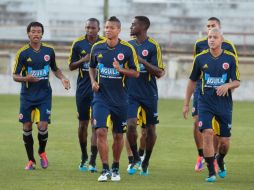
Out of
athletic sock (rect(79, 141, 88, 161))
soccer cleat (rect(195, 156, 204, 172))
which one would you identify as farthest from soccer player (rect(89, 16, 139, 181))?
soccer cleat (rect(195, 156, 204, 172))

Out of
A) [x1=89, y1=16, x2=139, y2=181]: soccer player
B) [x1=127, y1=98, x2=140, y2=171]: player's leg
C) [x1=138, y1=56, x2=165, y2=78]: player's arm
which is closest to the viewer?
[x1=89, y1=16, x2=139, y2=181]: soccer player

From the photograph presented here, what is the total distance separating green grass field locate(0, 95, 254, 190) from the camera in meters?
12.7

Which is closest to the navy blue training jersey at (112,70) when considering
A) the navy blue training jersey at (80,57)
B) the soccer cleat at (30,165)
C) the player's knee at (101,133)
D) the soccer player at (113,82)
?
the soccer player at (113,82)

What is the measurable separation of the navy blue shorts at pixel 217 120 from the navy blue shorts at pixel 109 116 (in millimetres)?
1074

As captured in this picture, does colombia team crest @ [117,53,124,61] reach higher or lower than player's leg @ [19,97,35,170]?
higher

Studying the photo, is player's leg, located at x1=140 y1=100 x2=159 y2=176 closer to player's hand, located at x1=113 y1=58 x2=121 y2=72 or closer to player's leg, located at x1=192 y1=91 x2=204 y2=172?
player's leg, located at x1=192 y1=91 x2=204 y2=172

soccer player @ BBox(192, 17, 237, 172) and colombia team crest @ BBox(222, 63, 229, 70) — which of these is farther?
soccer player @ BBox(192, 17, 237, 172)

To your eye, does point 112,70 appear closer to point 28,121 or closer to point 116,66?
point 116,66

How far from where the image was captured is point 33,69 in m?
14.7

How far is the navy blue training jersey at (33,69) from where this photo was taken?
14.7 m

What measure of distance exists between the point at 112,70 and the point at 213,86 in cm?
142

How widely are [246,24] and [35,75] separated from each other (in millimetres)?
31637

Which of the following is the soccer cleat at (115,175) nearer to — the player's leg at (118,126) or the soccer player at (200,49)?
the player's leg at (118,126)

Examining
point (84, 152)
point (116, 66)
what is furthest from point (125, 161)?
point (116, 66)
